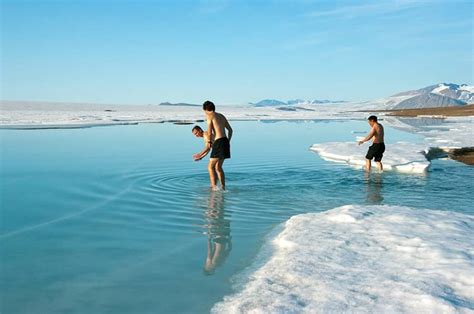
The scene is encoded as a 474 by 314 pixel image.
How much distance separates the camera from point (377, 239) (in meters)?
5.49

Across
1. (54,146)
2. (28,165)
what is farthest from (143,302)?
(54,146)

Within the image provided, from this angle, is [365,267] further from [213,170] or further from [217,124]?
[217,124]

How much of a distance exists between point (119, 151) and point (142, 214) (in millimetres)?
10070

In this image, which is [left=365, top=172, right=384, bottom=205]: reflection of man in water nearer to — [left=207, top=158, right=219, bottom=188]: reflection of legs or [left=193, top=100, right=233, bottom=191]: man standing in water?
[left=193, top=100, right=233, bottom=191]: man standing in water

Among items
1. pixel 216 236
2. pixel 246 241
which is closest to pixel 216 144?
pixel 216 236

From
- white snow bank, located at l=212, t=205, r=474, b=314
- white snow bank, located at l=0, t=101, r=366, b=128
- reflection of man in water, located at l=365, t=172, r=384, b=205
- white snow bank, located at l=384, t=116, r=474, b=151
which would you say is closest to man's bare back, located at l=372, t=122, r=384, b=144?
reflection of man in water, located at l=365, t=172, r=384, b=205

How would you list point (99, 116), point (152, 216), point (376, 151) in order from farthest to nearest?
point (99, 116) < point (376, 151) < point (152, 216)

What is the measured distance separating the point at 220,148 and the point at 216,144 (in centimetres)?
12

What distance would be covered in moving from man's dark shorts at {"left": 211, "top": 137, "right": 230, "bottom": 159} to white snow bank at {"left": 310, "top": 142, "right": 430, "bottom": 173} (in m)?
5.04

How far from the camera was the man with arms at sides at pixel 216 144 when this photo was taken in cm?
937

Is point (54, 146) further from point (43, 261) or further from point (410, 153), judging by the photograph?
point (43, 261)

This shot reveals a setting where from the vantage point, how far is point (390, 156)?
45.8 ft

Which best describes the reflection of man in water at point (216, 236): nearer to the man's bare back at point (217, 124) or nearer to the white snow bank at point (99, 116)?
the man's bare back at point (217, 124)

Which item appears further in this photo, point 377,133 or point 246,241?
point 377,133
